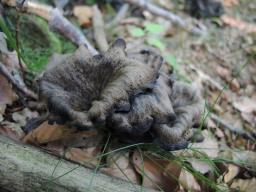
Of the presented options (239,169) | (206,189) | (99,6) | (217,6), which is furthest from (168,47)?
(206,189)

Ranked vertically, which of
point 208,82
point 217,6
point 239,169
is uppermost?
point 217,6

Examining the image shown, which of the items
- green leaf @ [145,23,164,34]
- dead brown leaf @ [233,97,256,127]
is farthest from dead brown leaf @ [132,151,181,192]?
green leaf @ [145,23,164,34]

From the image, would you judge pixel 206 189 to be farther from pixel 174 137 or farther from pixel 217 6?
pixel 217 6

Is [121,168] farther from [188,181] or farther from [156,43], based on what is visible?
[156,43]

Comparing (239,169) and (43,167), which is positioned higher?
(43,167)

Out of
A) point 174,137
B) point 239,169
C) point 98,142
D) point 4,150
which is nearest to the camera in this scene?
point 4,150

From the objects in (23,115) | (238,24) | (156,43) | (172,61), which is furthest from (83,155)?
(238,24)

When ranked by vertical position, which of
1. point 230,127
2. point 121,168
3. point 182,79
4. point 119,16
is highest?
point 119,16

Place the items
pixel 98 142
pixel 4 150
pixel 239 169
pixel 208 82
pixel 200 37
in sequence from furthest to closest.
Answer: pixel 200 37 → pixel 208 82 → pixel 239 169 → pixel 98 142 → pixel 4 150
